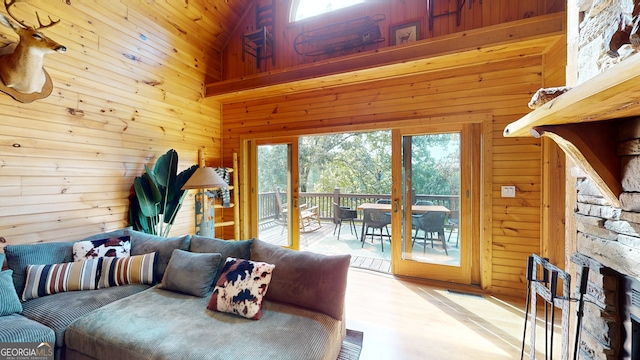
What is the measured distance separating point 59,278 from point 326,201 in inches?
215

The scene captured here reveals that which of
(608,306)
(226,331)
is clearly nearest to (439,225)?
(608,306)

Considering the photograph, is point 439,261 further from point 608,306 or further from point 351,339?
point 608,306

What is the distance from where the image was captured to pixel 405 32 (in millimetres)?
3180

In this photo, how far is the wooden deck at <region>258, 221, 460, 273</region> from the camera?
125 inches

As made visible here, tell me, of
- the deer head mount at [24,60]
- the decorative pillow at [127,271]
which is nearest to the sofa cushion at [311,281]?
the decorative pillow at [127,271]

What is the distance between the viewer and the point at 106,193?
2.83 metres

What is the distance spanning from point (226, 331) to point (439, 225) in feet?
9.00

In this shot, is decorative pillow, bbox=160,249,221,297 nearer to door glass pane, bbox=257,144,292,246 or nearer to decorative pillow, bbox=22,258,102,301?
decorative pillow, bbox=22,258,102,301

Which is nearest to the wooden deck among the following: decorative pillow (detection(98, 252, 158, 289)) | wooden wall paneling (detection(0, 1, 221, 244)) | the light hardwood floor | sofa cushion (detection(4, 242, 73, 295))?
the light hardwood floor

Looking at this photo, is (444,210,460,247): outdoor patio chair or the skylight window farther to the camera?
the skylight window

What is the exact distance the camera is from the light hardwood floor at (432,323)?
1.92 meters

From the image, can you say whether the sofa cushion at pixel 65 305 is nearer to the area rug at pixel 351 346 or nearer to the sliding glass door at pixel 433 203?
the area rug at pixel 351 346


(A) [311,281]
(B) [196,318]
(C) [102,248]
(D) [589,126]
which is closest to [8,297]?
(C) [102,248]
